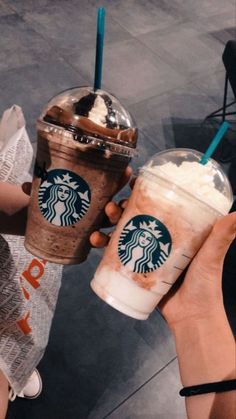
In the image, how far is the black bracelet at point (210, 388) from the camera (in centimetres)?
89

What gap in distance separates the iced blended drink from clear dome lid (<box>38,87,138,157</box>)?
0.10 meters

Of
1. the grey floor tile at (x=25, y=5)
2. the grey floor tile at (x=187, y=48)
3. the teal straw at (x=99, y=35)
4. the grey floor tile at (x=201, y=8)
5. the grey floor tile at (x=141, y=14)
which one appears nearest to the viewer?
the teal straw at (x=99, y=35)

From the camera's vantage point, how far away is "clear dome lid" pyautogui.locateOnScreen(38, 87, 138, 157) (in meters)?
0.86

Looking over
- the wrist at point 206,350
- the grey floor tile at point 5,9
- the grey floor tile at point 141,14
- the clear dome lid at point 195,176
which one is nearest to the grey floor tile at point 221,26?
the grey floor tile at point 141,14

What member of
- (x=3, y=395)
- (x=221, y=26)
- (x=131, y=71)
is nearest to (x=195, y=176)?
(x=3, y=395)

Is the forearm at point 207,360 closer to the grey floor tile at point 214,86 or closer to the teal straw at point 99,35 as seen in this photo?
the teal straw at point 99,35

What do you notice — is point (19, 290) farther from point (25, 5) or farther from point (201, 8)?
point (201, 8)

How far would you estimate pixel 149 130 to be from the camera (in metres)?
3.10

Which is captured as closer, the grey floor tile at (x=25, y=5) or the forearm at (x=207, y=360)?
the forearm at (x=207, y=360)

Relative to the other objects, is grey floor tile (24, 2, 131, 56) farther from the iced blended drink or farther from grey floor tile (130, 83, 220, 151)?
the iced blended drink

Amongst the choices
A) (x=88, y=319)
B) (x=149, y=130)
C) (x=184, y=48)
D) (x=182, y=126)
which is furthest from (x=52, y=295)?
(x=184, y=48)

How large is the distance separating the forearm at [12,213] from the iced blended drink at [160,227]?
0.41 meters

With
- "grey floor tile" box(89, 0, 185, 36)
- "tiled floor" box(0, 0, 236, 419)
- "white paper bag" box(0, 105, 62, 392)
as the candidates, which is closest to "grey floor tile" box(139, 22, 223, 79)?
"tiled floor" box(0, 0, 236, 419)

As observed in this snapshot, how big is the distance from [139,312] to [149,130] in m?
2.27
